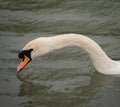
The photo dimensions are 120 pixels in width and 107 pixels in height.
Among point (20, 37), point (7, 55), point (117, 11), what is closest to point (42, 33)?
point (20, 37)

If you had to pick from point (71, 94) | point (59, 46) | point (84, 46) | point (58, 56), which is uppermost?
point (59, 46)

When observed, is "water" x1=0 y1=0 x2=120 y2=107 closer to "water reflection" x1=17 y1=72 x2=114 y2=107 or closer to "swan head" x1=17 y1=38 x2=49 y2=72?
"water reflection" x1=17 y1=72 x2=114 y2=107

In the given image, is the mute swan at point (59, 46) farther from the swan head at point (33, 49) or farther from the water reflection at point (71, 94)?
the water reflection at point (71, 94)

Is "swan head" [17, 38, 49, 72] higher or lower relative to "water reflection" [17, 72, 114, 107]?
higher

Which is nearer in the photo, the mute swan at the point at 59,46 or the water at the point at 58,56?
the mute swan at the point at 59,46

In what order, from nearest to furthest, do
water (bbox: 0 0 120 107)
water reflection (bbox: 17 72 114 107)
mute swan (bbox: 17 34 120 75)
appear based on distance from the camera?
mute swan (bbox: 17 34 120 75), water reflection (bbox: 17 72 114 107), water (bbox: 0 0 120 107)

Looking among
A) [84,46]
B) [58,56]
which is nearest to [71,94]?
[84,46]

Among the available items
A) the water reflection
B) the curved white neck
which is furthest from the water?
the curved white neck

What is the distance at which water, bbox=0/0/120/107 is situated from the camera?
8.79 metres

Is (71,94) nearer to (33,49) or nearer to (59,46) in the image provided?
(59,46)

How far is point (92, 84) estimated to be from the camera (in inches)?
365

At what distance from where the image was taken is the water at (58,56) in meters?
8.79

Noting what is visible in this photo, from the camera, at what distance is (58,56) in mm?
10094

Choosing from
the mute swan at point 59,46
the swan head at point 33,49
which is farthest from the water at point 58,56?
the swan head at point 33,49
